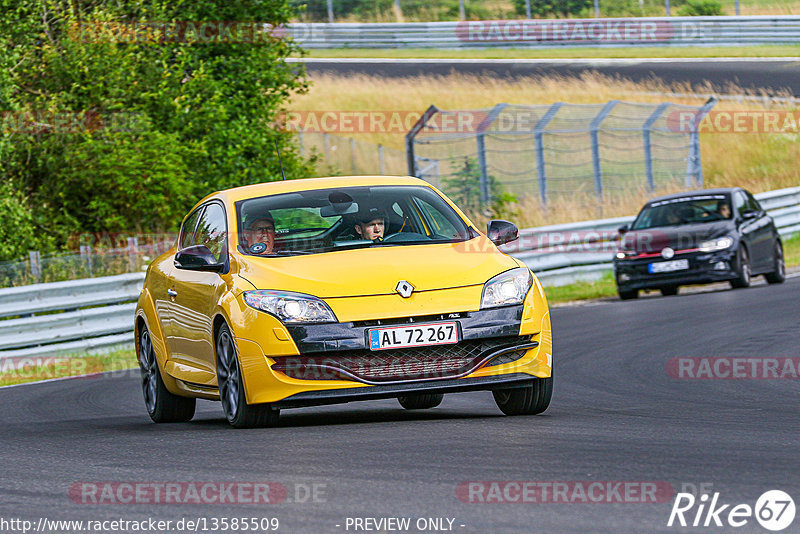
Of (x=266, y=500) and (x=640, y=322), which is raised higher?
(x=266, y=500)

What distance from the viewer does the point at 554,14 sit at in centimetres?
4881

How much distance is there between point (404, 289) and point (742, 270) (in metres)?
12.7

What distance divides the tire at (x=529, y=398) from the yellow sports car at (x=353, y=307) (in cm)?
1

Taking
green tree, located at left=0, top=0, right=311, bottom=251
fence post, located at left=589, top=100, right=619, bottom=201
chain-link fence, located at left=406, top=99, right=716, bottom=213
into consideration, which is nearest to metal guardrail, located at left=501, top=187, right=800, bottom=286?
chain-link fence, located at left=406, top=99, right=716, bottom=213

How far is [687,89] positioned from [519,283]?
32.0 metres

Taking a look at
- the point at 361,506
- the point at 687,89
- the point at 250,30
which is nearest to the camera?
the point at 361,506

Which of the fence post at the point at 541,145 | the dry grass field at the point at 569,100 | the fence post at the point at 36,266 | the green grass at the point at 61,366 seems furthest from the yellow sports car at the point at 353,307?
the dry grass field at the point at 569,100

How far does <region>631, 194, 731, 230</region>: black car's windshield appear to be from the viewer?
68.4 feet

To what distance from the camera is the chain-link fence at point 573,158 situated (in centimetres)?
2702

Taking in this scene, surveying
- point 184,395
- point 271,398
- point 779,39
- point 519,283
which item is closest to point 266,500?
point 271,398

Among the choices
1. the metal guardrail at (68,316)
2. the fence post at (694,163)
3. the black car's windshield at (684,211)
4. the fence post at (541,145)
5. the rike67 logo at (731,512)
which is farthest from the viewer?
the fence post at (694,163)

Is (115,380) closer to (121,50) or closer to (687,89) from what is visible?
(121,50)

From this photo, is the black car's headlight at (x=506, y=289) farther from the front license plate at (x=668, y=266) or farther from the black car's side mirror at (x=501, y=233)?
the front license plate at (x=668, y=266)

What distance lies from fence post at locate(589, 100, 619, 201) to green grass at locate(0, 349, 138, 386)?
12.3m
